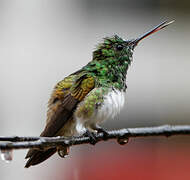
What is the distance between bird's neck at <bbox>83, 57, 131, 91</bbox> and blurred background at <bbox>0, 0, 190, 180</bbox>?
527 cm

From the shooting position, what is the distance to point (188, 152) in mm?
9820

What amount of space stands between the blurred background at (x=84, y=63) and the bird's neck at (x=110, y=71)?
5.27 metres

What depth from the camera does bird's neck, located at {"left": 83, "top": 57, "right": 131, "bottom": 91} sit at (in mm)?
4066

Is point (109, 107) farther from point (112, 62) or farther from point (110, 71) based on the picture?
point (112, 62)

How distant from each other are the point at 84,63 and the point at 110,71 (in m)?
5.94

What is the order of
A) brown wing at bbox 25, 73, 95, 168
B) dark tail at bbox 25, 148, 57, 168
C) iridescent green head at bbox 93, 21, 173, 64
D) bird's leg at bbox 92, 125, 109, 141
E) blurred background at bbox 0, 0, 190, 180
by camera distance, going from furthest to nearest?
blurred background at bbox 0, 0, 190, 180 < iridescent green head at bbox 93, 21, 173, 64 < brown wing at bbox 25, 73, 95, 168 < dark tail at bbox 25, 148, 57, 168 < bird's leg at bbox 92, 125, 109, 141

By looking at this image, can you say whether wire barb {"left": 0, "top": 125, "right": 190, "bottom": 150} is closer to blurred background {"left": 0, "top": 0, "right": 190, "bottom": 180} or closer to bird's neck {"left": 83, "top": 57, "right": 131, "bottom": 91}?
bird's neck {"left": 83, "top": 57, "right": 131, "bottom": 91}

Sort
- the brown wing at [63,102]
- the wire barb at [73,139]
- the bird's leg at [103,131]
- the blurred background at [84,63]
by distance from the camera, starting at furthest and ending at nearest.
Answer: the blurred background at [84,63]
the brown wing at [63,102]
the bird's leg at [103,131]
the wire barb at [73,139]

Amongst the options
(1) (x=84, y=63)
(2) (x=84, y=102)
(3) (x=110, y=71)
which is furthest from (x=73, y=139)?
(1) (x=84, y=63)

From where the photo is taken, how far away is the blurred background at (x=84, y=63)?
9.84 metres


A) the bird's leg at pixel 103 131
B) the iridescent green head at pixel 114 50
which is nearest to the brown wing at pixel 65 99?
the bird's leg at pixel 103 131

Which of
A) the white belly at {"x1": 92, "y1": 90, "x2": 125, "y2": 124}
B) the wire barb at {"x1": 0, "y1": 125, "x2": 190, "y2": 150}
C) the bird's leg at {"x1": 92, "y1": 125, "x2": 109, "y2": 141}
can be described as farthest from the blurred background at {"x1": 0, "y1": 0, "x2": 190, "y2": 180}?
the wire barb at {"x1": 0, "y1": 125, "x2": 190, "y2": 150}

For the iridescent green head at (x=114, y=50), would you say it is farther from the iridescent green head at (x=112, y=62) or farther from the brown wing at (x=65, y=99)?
the brown wing at (x=65, y=99)

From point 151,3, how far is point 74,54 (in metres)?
1.73
